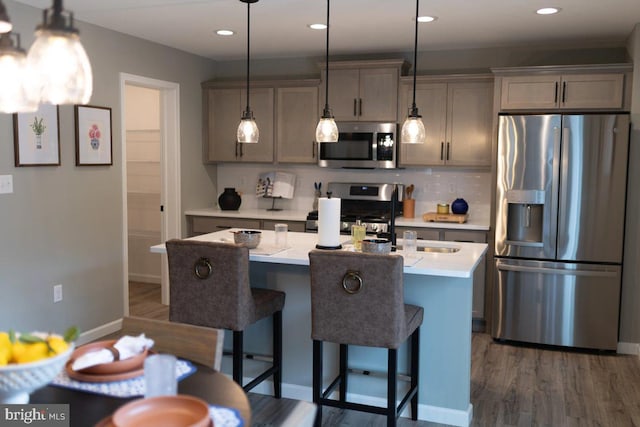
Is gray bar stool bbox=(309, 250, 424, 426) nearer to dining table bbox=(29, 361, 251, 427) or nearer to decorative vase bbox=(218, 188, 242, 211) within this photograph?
dining table bbox=(29, 361, 251, 427)

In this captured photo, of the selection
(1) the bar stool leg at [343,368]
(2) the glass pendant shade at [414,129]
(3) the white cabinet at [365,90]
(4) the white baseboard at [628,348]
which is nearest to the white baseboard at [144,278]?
(3) the white cabinet at [365,90]

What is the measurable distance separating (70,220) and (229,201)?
1.78 meters

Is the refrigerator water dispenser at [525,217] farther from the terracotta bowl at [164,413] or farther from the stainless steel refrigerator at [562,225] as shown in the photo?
the terracotta bowl at [164,413]

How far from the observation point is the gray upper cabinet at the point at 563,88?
447cm

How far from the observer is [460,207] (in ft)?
17.1

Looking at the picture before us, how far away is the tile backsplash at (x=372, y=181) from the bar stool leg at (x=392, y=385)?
293cm

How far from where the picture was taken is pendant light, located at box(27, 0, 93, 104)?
121 centimetres

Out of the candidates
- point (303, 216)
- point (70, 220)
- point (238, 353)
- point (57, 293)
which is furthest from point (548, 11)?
point (57, 293)

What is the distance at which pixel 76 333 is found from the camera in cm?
147

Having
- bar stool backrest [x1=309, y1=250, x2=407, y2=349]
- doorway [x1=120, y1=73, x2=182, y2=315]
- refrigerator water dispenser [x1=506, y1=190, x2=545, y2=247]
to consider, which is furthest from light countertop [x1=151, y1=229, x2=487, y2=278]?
doorway [x1=120, y1=73, x2=182, y2=315]

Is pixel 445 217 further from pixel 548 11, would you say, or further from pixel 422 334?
pixel 422 334

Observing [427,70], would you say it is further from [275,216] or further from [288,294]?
[288,294]

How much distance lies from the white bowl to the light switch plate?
277 cm

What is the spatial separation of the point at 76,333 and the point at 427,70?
→ 4523 millimetres
